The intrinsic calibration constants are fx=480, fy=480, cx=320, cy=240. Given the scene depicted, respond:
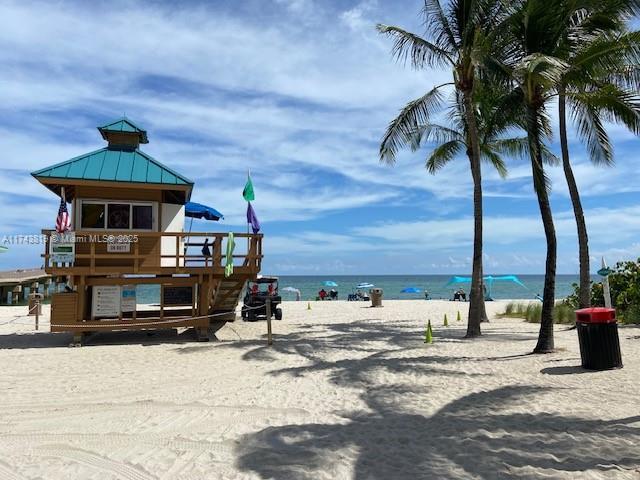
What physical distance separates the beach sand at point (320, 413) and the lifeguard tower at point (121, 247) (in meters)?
1.75

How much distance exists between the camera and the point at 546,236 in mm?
11703

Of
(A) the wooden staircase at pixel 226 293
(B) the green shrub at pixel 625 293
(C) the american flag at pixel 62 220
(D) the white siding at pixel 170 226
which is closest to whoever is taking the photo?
(C) the american flag at pixel 62 220

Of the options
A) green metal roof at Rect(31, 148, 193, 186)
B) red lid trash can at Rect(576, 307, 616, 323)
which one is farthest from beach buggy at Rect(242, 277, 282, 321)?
red lid trash can at Rect(576, 307, 616, 323)

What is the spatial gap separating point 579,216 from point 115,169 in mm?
14235

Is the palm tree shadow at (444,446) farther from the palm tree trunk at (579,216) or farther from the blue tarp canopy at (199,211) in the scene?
the blue tarp canopy at (199,211)

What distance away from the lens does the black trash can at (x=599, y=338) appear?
28.7 feet

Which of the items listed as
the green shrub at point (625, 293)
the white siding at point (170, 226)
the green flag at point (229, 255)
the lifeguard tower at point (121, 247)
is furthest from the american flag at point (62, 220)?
the green shrub at point (625, 293)

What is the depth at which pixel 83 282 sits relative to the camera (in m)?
13.5

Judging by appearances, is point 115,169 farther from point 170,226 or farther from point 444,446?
point 444,446

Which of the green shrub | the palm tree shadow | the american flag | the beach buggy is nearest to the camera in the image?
the palm tree shadow

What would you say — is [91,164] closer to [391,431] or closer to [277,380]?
[277,380]

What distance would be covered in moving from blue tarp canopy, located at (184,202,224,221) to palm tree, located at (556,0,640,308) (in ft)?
38.4

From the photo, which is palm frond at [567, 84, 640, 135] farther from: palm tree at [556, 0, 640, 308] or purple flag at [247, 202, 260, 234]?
purple flag at [247, 202, 260, 234]

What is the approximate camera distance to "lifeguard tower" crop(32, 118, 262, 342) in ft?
44.1
